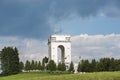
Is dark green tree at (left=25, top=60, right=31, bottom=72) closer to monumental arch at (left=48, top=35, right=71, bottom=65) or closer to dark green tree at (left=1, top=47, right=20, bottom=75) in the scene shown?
dark green tree at (left=1, top=47, right=20, bottom=75)

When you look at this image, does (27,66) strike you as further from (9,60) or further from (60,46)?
(60,46)

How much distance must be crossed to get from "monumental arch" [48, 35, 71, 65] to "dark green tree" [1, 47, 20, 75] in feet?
105

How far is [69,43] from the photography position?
576 feet

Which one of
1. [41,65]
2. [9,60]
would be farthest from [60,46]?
[9,60]

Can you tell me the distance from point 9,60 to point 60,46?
44540 millimetres

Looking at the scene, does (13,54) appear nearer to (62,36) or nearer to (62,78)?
(62,36)

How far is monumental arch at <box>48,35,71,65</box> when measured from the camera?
566 feet

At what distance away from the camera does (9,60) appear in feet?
454

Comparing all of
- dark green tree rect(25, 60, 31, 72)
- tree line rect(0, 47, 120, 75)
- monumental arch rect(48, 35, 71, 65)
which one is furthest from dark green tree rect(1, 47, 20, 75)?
monumental arch rect(48, 35, 71, 65)

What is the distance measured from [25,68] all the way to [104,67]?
54.4 metres

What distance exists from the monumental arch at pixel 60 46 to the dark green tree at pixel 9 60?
32058 millimetres

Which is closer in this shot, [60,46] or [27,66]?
[27,66]

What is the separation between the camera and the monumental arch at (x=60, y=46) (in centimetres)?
17238

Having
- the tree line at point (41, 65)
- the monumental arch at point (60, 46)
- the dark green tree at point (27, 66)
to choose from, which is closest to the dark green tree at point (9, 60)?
the tree line at point (41, 65)
